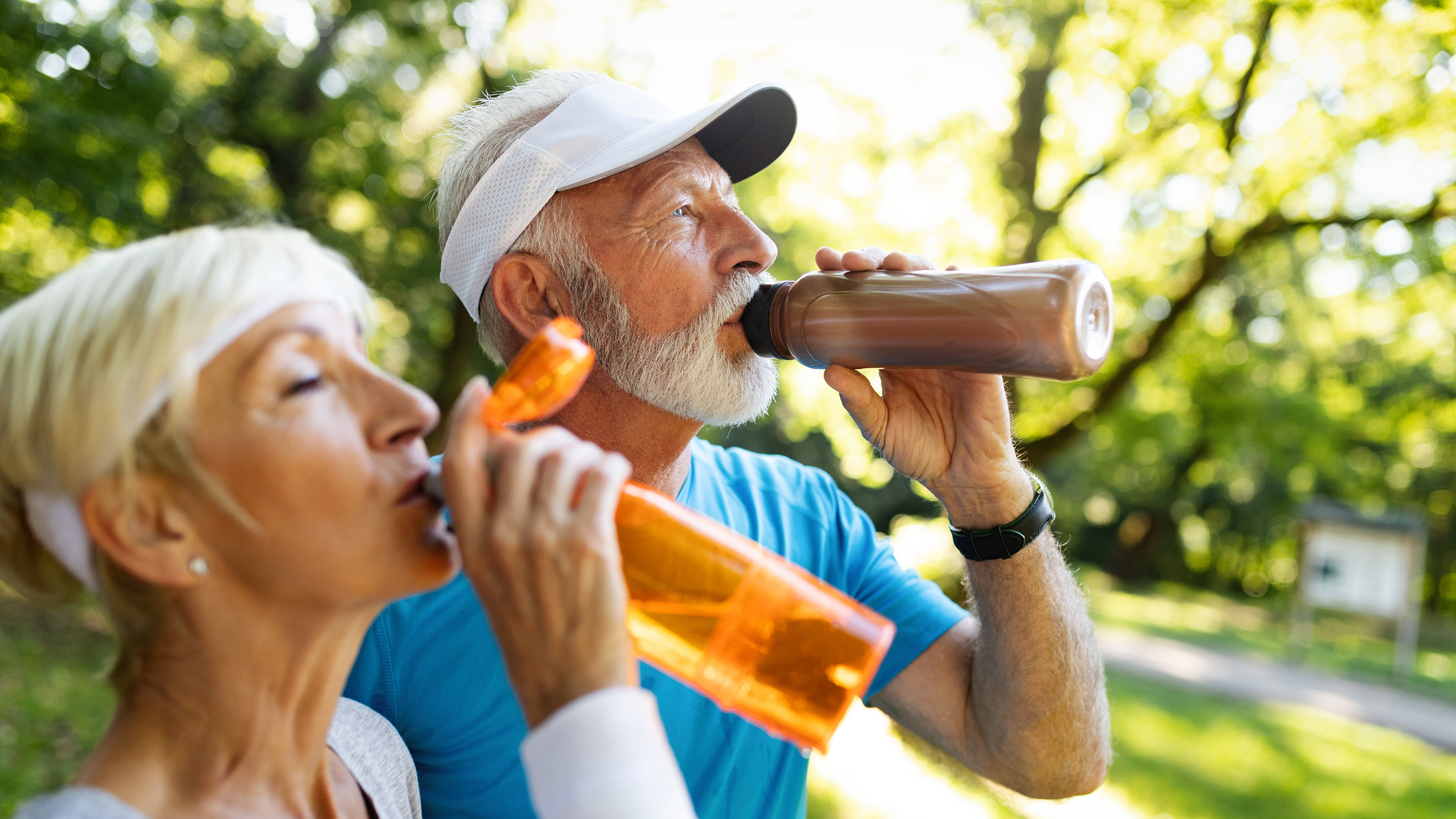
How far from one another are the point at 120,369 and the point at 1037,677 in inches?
68.2

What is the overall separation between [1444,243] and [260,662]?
10.2m

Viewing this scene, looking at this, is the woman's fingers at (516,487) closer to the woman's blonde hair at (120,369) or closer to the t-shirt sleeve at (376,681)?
the woman's blonde hair at (120,369)

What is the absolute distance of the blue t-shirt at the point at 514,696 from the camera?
1.72 m

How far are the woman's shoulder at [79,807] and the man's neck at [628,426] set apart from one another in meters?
1.05

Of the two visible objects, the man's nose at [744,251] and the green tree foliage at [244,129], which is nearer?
the man's nose at [744,251]

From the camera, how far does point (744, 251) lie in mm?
1976

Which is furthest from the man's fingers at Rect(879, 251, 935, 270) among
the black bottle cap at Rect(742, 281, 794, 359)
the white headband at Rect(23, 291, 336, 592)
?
the white headband at Rect(23, 291, 336, 592)

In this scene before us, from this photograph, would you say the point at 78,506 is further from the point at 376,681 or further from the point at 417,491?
the point at 376,681

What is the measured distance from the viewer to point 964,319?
1538 mm

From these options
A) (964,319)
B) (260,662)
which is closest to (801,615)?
(964,319)

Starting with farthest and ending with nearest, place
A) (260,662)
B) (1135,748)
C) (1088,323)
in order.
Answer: (1135,748), (1088,323), (260,662)

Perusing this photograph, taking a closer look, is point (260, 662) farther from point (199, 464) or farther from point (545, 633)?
point (545, 633)

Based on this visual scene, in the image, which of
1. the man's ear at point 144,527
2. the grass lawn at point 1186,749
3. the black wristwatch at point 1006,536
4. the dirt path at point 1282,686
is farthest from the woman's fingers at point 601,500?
the dirt path at point 1282,686

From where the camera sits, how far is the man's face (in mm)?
1914
